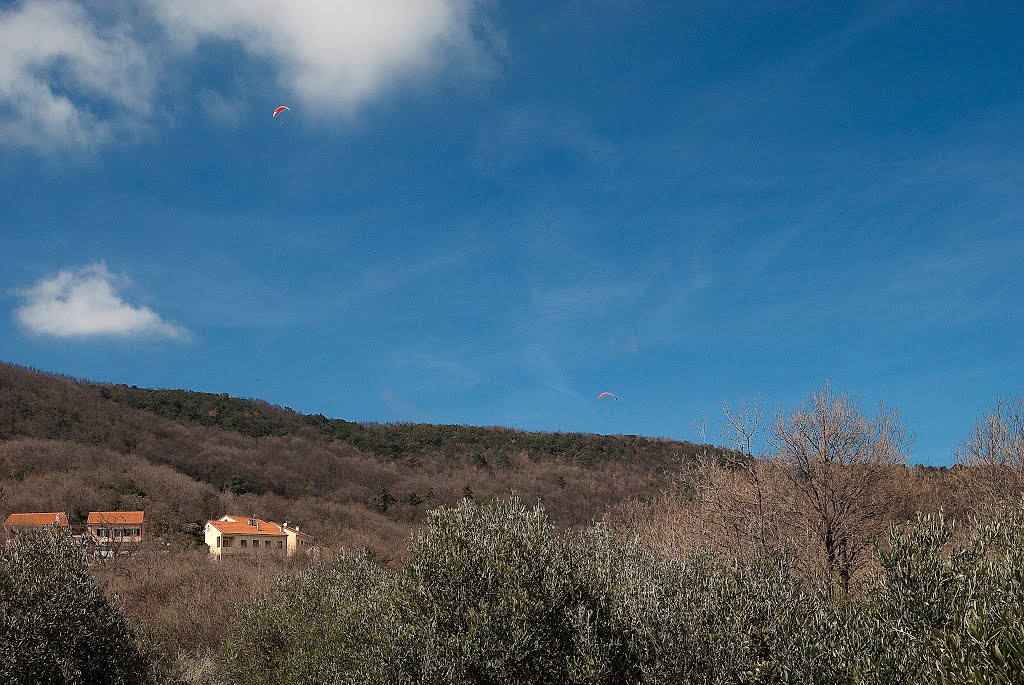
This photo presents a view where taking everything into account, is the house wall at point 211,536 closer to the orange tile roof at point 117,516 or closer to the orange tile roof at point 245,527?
the orange tile roof at point 245,527

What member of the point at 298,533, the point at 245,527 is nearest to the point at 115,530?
the point at 245,527

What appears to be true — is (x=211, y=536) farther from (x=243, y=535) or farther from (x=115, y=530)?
(x=115, y=530)

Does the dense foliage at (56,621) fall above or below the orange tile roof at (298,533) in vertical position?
below

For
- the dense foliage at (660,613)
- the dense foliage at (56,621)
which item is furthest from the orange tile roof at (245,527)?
the dense foliage at (660,613)

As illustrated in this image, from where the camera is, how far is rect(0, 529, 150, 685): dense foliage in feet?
69.1

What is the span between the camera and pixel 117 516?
7294cm

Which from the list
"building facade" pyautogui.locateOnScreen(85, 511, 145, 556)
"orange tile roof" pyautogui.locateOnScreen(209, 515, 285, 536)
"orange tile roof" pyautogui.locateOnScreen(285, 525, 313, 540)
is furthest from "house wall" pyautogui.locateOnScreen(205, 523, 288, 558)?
"building facade" pyautogui.locateOnScreen(85, 511, 145, 556)

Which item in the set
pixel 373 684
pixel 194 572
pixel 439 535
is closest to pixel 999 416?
pixel 439 535

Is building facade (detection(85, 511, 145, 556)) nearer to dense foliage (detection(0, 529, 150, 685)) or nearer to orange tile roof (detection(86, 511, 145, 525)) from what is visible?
orange tile roof (detection(86, 511, 145, 525))

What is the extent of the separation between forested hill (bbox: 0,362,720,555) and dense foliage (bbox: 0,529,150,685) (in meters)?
43.4

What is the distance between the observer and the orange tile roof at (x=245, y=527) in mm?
75875

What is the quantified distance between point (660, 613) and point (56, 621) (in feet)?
57.2

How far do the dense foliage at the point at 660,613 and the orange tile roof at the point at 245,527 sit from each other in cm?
5873

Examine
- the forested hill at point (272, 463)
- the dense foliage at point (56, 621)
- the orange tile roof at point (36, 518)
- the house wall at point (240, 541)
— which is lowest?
the dense foliage at point (56, 621)
